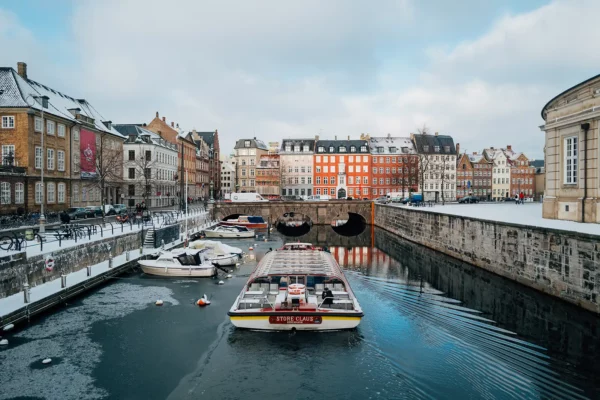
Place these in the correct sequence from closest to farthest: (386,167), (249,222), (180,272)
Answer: (180,272), (249,222), (386,167)

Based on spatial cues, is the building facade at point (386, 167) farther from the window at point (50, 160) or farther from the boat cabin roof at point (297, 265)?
the boat cabin roof at point (297, 265)

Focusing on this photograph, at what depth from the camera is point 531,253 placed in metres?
21.9

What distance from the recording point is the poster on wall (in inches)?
1980

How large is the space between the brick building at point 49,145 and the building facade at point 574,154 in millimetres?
34087

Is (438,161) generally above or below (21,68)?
below

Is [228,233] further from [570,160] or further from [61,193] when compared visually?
[570,160]

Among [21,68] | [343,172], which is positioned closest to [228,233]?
[21,68]

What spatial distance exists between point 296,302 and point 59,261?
12.7 meters

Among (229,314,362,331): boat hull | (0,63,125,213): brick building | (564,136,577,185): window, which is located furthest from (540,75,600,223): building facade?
(0,63,125,213): brick building

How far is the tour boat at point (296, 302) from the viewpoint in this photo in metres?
14.7

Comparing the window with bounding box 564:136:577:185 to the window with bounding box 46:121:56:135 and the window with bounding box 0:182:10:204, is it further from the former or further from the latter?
the window with bounding box 46:121:56:135

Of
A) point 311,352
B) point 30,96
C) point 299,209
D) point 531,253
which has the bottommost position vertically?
point 311,352

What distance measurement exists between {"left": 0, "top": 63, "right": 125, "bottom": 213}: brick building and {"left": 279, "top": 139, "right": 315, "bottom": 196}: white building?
44.5 metres

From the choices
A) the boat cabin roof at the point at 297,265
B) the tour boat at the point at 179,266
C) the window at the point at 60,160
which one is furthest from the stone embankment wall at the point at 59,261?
the window at the point at 60,160
